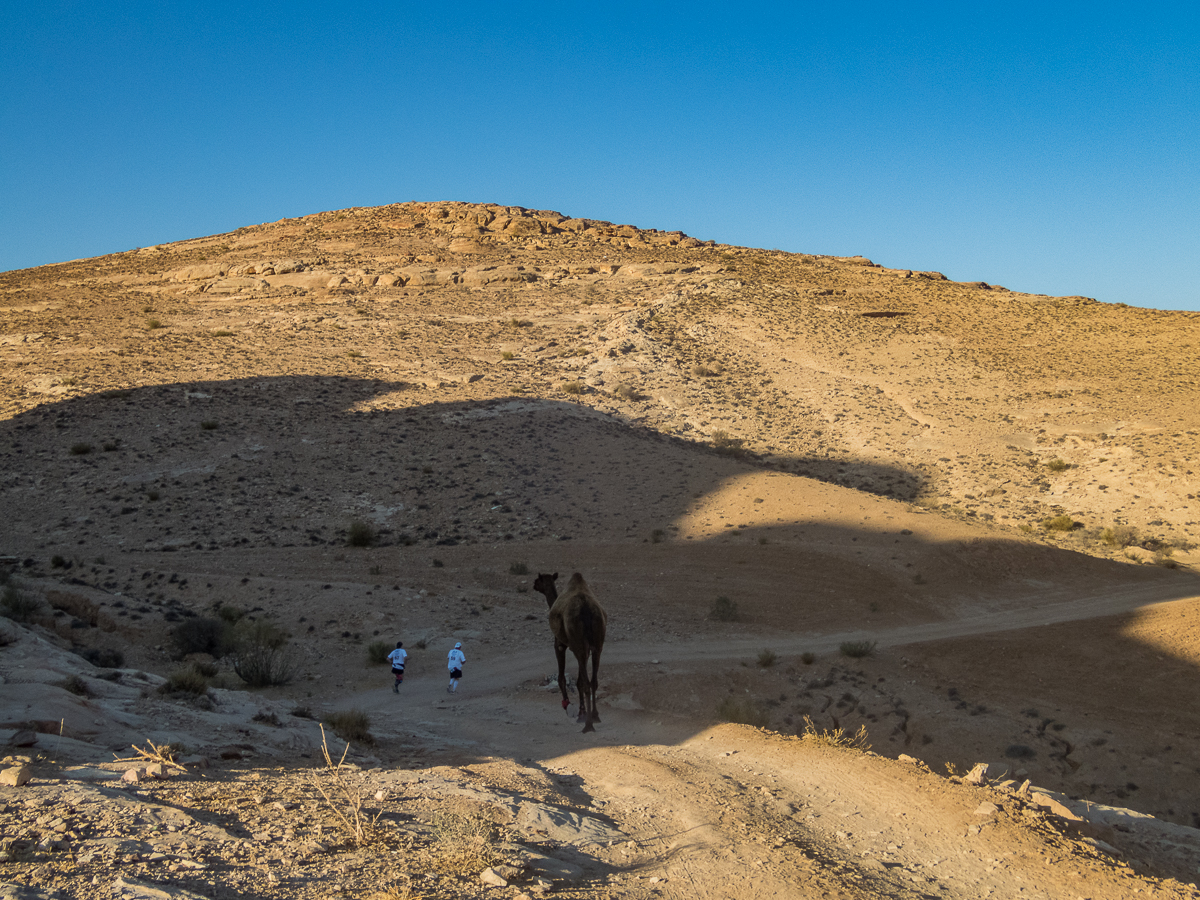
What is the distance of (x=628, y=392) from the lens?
43594 mm

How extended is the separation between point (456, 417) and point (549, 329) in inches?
589

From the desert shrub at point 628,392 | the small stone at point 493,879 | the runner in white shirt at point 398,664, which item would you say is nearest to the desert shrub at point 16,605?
the runner in white shirt at point 398,664

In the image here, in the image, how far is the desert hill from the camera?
10852 millimetres

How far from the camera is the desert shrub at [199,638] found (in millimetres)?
18047

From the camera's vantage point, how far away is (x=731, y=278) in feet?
202

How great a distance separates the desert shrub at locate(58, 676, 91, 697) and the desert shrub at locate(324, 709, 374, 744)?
2.97 metres

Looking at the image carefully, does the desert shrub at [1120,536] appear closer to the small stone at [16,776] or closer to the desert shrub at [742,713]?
the desert shrub at [742,713]

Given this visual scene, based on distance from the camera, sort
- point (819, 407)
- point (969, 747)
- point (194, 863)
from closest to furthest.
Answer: point (194, 863) < point (969, 747) < point (819, 407)

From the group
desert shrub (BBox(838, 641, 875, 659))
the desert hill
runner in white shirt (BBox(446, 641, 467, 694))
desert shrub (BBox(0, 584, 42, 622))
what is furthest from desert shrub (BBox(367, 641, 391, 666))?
desert shrub (BBox(838, 641, 875, 659))

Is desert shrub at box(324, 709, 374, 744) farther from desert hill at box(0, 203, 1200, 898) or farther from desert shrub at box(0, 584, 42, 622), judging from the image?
desert shrub at box(0, 584, 42, 622)

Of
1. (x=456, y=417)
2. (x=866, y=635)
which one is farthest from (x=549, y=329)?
(x=866, y=635)

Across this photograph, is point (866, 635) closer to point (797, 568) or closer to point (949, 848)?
point (797, 568)

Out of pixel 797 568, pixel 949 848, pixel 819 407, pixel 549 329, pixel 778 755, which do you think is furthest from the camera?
pixel 549 329

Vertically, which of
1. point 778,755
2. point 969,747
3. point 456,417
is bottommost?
point 969,747
